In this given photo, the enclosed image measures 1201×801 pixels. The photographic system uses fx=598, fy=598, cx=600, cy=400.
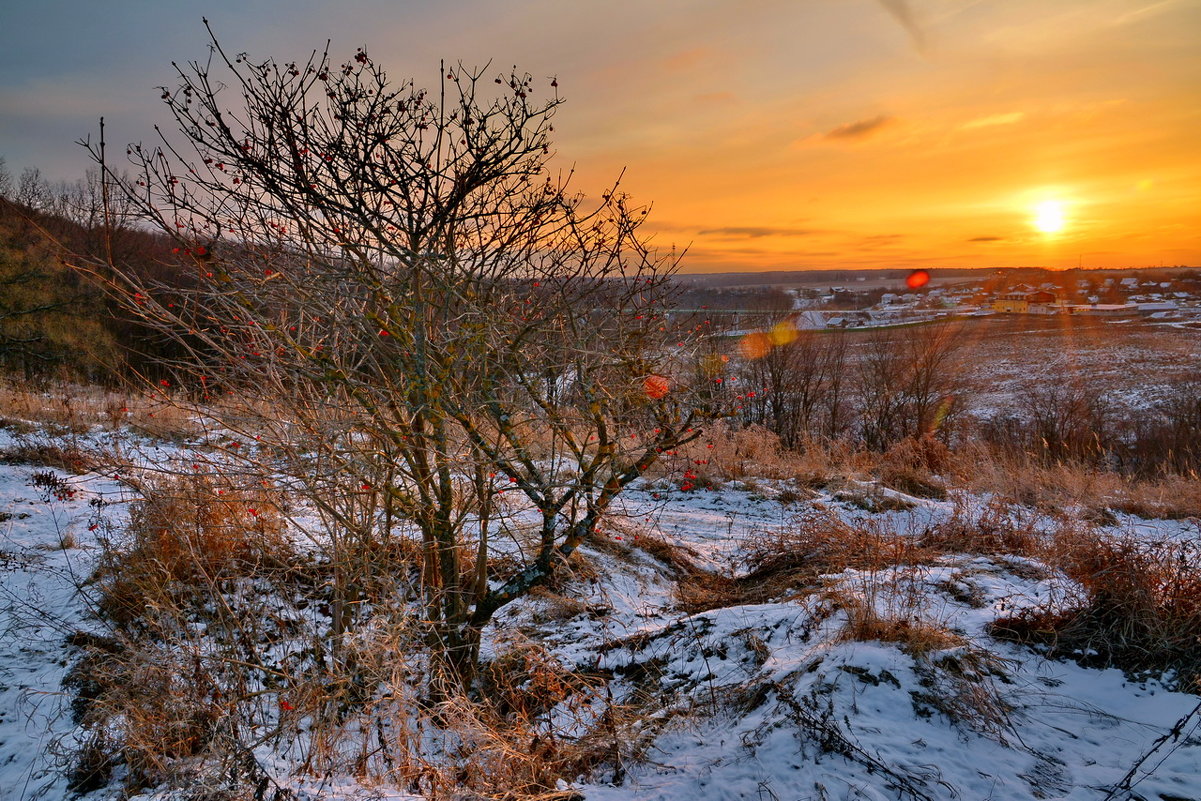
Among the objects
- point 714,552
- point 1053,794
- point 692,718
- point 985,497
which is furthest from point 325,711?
point 985,497

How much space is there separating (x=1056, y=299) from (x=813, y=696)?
6755cm

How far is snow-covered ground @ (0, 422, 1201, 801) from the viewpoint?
8.43 feet

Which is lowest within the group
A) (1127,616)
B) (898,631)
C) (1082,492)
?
(1082,492)

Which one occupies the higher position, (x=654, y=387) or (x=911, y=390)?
(x=654, y=387)

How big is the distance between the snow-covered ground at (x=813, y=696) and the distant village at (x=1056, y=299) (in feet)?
119

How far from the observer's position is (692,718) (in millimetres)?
3252

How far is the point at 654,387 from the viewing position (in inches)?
155

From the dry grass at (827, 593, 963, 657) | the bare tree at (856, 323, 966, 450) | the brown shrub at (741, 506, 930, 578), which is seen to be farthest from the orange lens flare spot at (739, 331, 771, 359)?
the dry grass at (827, 593, 963, 657)

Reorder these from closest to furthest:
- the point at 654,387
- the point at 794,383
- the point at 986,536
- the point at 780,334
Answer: the point at 654,387 < the point at 986,536 < the point at 780,334 < the point at 794,383

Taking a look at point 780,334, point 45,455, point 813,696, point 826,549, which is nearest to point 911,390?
point 780,334

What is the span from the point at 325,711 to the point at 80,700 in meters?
1.64

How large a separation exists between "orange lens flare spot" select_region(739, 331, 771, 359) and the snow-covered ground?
13731mm

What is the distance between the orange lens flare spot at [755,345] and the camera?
1823cm

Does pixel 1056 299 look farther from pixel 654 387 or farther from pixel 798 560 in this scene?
pixel 654 387
